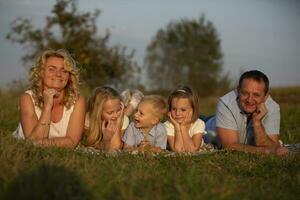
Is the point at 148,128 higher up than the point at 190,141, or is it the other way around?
the point at 148,128

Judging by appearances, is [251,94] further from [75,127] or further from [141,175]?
[141,175]

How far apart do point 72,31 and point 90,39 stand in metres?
0.92

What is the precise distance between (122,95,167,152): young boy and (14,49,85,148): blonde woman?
664mm

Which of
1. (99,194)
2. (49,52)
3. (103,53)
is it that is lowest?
(99,194)

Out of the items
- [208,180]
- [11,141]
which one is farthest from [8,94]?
[208,180]

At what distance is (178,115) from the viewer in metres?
6.70

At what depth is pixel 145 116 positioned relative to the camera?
6.62 metres

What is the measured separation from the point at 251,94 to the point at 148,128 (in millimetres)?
1401

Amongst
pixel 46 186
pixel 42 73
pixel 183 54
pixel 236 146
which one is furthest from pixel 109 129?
pixel 183 54

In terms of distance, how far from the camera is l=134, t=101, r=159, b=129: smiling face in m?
6.61

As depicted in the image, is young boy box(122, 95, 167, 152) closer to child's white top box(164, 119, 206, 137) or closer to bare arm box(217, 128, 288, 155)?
child's white top box(164, 119, 206, 137)

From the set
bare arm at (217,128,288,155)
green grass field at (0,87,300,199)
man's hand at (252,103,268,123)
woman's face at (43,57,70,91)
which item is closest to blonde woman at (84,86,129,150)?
woman's face at (43,57,70,91)

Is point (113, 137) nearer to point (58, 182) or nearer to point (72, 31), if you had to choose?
point (58, 182)

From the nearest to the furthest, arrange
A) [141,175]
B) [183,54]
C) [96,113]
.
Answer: [141,175]
[96,113]
[183,54]
